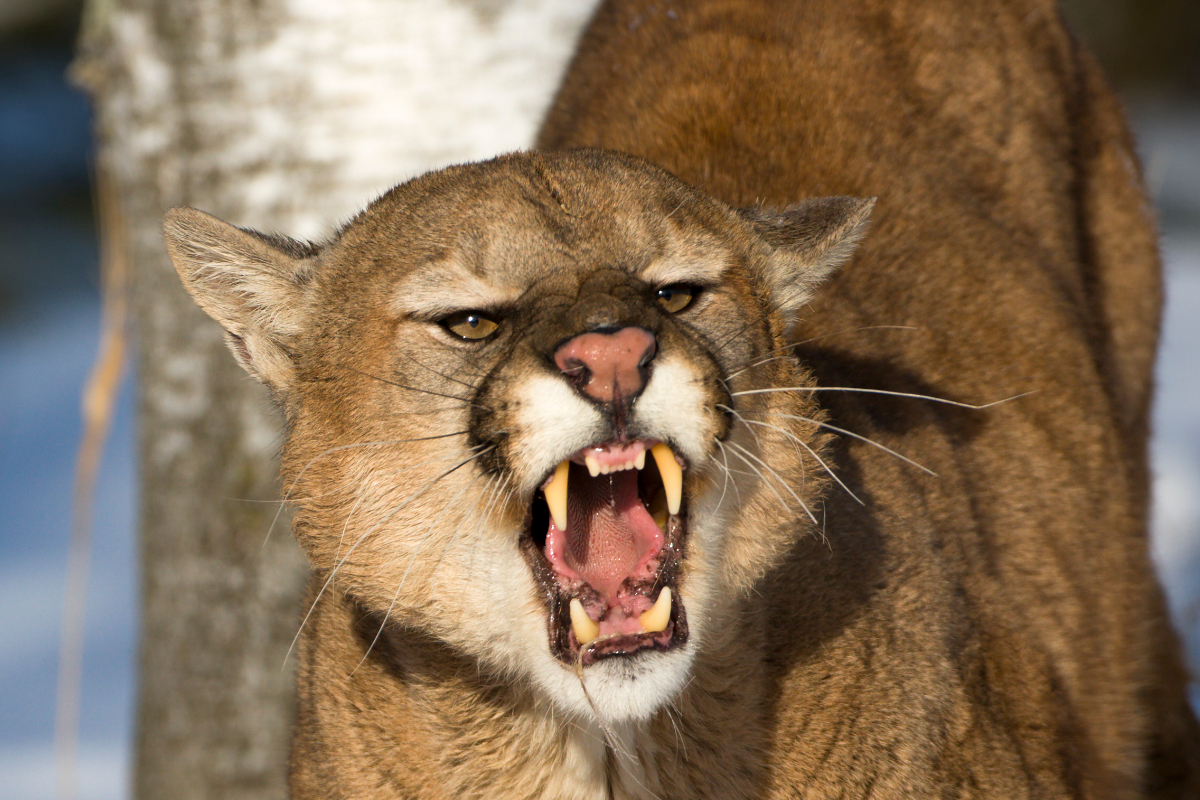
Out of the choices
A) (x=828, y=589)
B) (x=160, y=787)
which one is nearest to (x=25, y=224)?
(x=160, y=787)

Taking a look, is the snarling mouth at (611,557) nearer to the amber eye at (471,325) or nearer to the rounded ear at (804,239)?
the amber eye at (471,325)

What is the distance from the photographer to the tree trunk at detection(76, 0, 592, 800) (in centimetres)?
467

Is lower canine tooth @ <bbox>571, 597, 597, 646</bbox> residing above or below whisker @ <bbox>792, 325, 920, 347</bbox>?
below

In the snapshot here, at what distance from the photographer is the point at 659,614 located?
267 centimetres

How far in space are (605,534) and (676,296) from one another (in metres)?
0.61

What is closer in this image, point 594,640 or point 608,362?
point 608,362

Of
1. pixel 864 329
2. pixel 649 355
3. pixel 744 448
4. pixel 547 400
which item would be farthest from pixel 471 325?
pixel 864 329

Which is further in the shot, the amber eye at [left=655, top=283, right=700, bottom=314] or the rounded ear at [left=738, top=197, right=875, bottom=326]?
the rounded ear at [left=738, top=197, right=875, bottom=326]

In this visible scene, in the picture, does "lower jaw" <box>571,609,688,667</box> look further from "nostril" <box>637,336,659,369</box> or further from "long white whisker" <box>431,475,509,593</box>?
"nostril" <box>637,336,659,369</box>

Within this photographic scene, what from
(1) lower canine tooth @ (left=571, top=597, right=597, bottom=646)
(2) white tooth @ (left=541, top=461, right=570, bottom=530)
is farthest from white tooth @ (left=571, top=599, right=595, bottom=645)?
(2) white tooth @ (left=541, top=461, right=570, bottom=530)

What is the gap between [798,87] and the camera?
4230 mm

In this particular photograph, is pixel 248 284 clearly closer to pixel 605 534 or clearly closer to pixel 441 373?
pixel 441 373

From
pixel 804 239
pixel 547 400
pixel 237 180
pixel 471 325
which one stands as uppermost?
pixel 237 180

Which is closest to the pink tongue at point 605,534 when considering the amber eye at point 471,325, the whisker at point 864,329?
the amber eye at point 471,325
